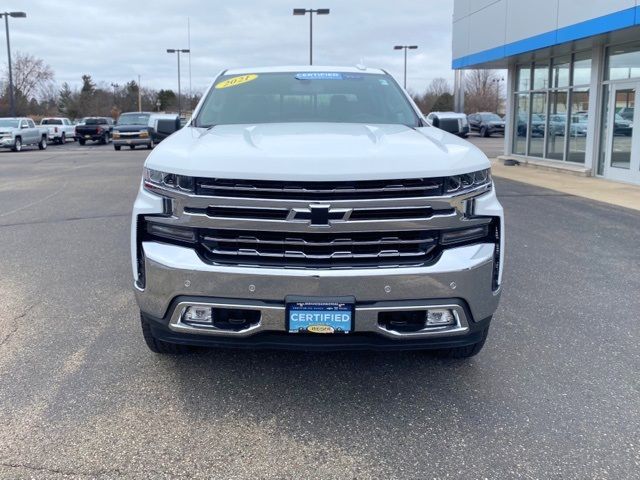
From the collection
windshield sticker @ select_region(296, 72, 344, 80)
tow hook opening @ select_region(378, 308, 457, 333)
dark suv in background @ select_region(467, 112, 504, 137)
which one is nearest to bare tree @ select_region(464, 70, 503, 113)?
dark suv in background @ select_region(467, 112, 504, 137)

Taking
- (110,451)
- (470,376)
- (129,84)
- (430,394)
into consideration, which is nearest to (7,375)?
(110,451)

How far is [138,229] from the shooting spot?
3.34m

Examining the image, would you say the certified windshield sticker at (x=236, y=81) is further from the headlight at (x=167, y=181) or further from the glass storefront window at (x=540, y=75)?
the glass storefront window at (x=540, y=75)

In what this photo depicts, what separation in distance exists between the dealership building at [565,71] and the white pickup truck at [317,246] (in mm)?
10770

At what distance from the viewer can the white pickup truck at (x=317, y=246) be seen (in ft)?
10.3

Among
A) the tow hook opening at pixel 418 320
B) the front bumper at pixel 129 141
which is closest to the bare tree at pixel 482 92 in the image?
the front bumper at pixel 129 141

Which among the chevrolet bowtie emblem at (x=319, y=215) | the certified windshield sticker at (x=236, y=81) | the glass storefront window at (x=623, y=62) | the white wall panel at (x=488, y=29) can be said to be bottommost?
the chevrolet bowtie emblem at (x=319, y=215)

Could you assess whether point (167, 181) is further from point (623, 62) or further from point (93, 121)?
point (93, 121)

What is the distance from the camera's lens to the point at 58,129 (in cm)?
3947

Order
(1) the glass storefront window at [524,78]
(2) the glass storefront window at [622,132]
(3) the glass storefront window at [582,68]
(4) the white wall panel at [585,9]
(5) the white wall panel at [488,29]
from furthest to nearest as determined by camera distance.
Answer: (1) the glass storefront window at [524,78] < (5) the white wall panel at [488,29] < (3) the glass storefront window at [582,68] < (2) the glass storefront window at [622,132] < (4) the white wall panel at [585,9]

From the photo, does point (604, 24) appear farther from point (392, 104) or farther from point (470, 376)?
point (470, 376)

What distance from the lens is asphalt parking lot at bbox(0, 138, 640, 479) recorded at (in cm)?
296

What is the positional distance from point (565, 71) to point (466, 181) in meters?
16.1

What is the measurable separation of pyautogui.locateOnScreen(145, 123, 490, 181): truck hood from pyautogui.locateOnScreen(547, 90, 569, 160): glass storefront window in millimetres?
15309
